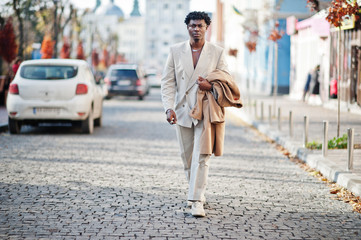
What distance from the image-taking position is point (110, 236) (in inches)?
218

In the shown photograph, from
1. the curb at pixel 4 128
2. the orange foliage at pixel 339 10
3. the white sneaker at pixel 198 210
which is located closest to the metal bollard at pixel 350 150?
the white sneaker at pixel 198 210

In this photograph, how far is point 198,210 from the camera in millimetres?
6316

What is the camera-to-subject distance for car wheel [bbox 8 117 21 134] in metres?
14.8

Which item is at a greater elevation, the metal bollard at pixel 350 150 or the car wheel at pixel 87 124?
the metal bollard at pixel 350 150

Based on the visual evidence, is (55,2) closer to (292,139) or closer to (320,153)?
(292,139)

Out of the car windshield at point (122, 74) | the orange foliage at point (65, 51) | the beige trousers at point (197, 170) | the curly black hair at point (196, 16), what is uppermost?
the curly black hair at point (196, 16)

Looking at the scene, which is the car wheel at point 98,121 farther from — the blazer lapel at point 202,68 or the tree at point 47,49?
the tree at point 47,49

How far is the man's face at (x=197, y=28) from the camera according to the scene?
249 inches

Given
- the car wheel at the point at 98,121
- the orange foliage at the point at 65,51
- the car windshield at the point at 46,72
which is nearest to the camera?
the car windshield at the point at 46,72

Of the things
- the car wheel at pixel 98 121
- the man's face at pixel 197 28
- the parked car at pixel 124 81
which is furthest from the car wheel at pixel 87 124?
the parked car at pixel 124 81

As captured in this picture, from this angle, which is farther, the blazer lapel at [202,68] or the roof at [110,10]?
the roof at [110,10]

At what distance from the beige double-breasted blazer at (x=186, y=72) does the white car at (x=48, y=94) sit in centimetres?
832

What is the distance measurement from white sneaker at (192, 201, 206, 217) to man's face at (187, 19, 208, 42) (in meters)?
1.55

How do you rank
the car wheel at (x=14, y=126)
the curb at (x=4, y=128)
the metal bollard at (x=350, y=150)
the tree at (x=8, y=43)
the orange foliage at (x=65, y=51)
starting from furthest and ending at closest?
the orange foliage at (x=65, y=51) → the tree at (x=8, y=43) → the curb at (x=4, y=128) → the car wheel at (x=14, y=126) → the metal bollard at (x=350, y=150)
